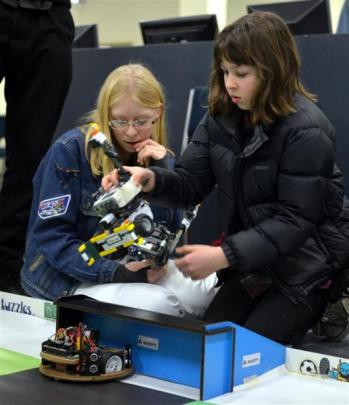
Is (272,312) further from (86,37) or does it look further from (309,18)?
(86,37)

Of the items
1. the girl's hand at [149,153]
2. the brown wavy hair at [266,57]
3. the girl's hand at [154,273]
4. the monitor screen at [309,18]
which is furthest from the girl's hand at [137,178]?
the monitor screen at [309,18]

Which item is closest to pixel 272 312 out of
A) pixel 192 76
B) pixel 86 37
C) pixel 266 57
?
pixel 266 57

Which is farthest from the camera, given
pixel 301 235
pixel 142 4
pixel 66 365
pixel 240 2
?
pixel 142 4

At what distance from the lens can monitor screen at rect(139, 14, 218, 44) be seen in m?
3.65

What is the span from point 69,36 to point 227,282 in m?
1.08

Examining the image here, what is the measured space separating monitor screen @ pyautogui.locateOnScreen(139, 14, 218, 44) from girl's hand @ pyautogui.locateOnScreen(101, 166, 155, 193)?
2.13 metres

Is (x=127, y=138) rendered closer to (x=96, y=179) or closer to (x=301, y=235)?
(x=96, y=179)

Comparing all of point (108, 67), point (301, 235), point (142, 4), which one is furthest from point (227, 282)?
point (142, 4)

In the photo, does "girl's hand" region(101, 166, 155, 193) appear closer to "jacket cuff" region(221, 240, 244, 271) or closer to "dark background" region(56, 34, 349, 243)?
"jacket cuff" region(221, 240, 244, 271)

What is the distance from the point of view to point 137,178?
1581 mm

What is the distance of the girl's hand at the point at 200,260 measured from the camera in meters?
1.52

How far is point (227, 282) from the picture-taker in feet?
6.21

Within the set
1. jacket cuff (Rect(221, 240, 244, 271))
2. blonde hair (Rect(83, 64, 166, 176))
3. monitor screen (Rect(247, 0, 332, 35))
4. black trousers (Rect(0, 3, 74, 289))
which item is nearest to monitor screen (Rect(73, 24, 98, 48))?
monitor screen (Rect(247, 0, 332, 35))

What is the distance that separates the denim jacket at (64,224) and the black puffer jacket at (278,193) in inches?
9.2
